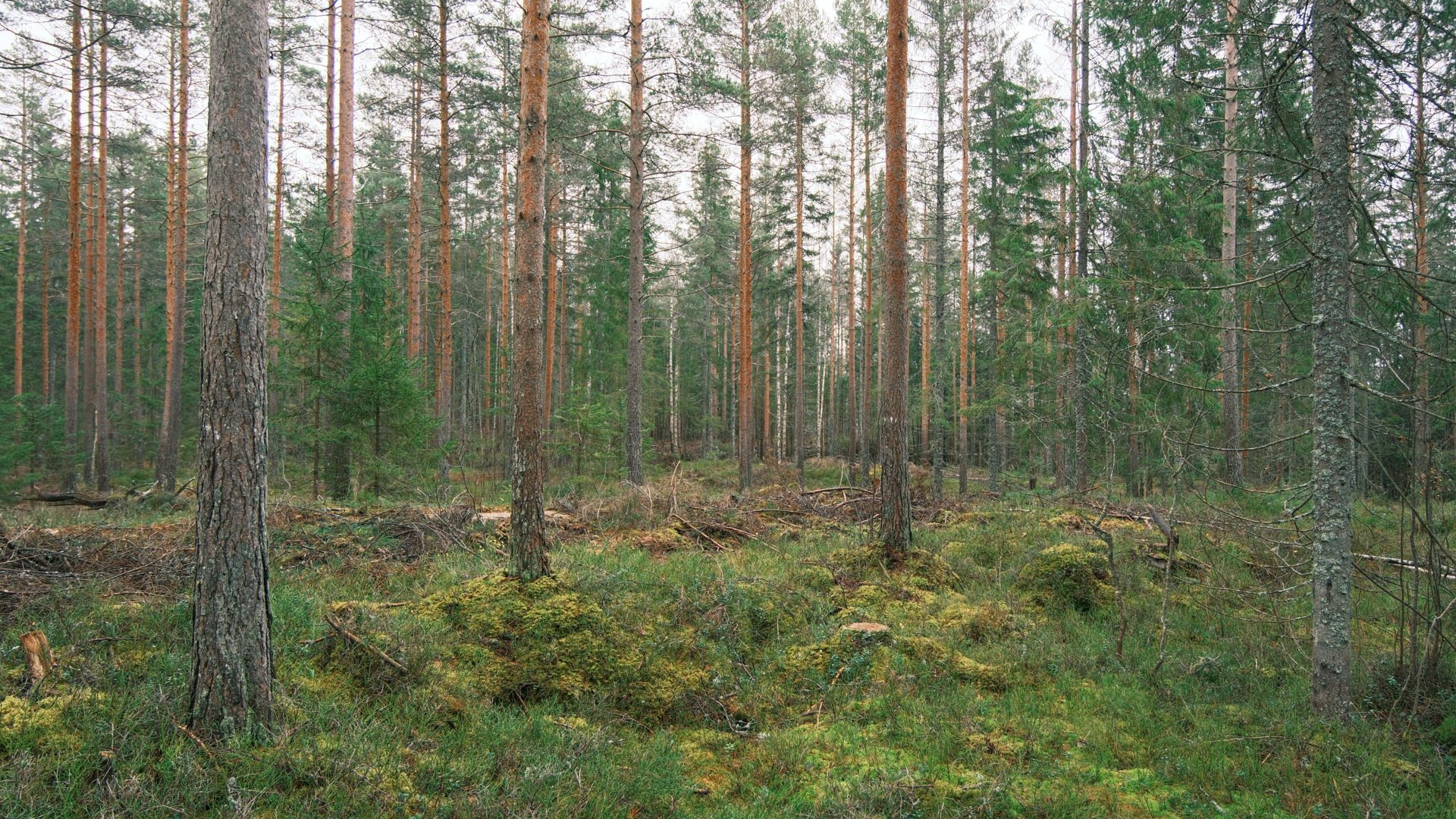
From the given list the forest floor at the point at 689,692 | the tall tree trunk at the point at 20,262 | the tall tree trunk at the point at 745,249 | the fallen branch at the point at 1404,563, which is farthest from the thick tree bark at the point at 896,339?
the tall tree trunk at the point at 20,262

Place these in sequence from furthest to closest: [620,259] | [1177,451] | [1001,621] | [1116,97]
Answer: [620,259], [1116,97], [1001,621], [1177,451]

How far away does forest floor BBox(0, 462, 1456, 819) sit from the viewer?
11.0 ft

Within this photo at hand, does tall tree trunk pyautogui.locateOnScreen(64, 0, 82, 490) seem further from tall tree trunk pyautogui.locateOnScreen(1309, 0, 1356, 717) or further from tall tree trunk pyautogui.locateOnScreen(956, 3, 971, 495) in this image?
tall tree trunk pyautogui.locateOnScreen(956, 3, 971, 495)

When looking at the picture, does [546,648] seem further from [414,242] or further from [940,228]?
[940,228]

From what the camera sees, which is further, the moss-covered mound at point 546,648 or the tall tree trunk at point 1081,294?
the tall tree trunk at point 1081,294

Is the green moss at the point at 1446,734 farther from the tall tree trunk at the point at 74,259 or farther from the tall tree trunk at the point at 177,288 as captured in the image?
the tall tree trunk at the point at 74,259

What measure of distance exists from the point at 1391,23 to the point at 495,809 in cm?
868

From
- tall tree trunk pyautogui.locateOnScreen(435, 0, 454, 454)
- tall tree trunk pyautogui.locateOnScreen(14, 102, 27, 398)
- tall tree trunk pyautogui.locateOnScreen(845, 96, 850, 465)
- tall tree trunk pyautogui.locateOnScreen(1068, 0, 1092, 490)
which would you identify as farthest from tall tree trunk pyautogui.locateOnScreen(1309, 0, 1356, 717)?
tall tree trunk pyautogui.locateOnScreen(14, 102, 27, 398)

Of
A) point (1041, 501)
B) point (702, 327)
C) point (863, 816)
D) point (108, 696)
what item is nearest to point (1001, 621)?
point (863, 816)

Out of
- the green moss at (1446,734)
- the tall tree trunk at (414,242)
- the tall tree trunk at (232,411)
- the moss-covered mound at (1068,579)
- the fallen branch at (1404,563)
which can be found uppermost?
the tall tree trunk at (414,242)

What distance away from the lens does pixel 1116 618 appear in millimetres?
7180

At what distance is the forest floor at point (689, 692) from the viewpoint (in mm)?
3352

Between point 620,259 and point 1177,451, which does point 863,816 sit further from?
point 620,259

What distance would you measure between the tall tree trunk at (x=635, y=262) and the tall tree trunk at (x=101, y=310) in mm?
12881
